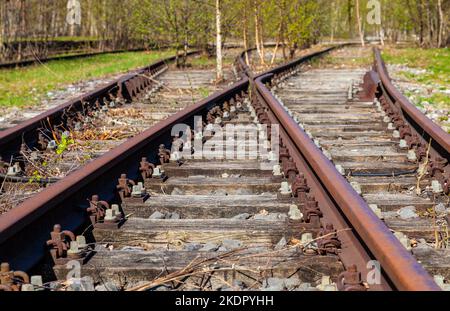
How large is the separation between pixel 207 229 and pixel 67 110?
4773mm

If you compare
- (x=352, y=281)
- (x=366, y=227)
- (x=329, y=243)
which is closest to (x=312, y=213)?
(x=329, y=243)

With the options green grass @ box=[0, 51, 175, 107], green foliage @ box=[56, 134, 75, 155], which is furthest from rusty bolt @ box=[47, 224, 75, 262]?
green grass @ box=[0, 51, 175, 107]

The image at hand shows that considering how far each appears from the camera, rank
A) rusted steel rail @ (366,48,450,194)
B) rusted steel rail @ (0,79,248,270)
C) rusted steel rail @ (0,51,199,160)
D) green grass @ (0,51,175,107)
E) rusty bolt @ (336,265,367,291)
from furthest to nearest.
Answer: green grass @ (0,51,175,107) < rusted steel rail @ (0,51,199,160) < rusted steel rail @ (366,48,450,194) < rusted steel rail @ (0,79,248,270) < rusty bolt @ (336,265,367,291)

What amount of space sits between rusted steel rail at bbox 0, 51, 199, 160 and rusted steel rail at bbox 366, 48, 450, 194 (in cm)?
381

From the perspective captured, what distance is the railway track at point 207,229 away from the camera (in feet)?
10.3

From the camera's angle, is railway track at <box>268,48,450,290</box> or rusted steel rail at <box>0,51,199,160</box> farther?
rusted steel rail at <box>0,51,199,160</box>

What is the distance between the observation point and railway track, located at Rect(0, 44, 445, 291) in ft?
10.3

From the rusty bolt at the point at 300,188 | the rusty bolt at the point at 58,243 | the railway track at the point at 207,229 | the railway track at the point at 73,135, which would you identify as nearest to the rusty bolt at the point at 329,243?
the railway track at the point at 207,229

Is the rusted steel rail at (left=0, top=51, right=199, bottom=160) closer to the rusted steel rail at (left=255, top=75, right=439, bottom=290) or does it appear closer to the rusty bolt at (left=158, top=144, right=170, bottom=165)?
the rusty bolt at (left=158, top=144, right=170, bottom=165)

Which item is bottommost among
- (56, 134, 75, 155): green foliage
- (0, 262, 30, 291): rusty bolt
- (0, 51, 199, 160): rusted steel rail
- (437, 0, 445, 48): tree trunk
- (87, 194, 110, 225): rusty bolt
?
(0, 262, 30, 291): rusty bolt
